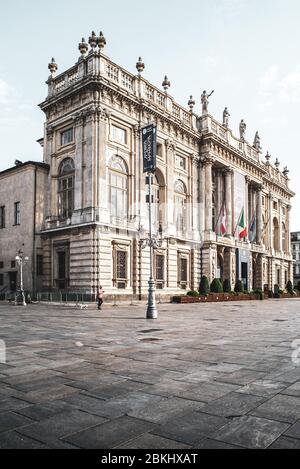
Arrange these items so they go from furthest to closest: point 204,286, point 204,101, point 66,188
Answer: point 204,101, point 204,286, point 66,188

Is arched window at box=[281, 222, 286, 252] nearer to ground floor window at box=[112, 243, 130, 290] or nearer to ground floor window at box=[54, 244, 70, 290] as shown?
ground floor window at box=[112, 243, 130, 290]

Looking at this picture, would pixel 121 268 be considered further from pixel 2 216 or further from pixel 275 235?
pixel 275 235

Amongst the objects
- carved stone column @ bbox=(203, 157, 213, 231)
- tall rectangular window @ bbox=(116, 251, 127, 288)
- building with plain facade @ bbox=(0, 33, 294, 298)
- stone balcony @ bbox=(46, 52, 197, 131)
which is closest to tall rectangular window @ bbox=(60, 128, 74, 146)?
building with plain facade @ bbox=(0, 33, 294, 298)

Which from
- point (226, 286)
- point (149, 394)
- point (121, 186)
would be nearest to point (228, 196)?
point (226, 286)

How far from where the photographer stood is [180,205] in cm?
4353

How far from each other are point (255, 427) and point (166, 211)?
35.3 m

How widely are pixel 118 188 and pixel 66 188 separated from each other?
4.74 metres

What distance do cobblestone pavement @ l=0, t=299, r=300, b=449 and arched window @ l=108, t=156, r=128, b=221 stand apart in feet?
79.1

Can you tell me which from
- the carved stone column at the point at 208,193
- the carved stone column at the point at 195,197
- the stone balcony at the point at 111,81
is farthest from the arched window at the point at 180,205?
the stone balcony at the point at 111,81

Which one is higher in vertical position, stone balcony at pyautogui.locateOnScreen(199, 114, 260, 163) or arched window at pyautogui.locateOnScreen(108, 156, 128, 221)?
stone balcony at pyautogui.locateOnScreen(199, 114, 260, 163)

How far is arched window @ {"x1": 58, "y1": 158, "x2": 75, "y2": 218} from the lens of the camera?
35.3 meters

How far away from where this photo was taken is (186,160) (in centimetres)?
4450

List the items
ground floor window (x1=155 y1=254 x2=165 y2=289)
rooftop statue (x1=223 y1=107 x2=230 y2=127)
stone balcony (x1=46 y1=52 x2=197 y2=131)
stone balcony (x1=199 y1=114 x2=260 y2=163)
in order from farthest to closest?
1. rooftop statue (x1=223 y1=107 x2=230 y2=127)
2. stone balcony (x1=199 y1=114 x2=260 y2=163)
3. ground floor window (x1=155 y1=254 x2=165 y2=289)
4. stone balcony (x1=46 y1=52 x2=197 y2=131)
